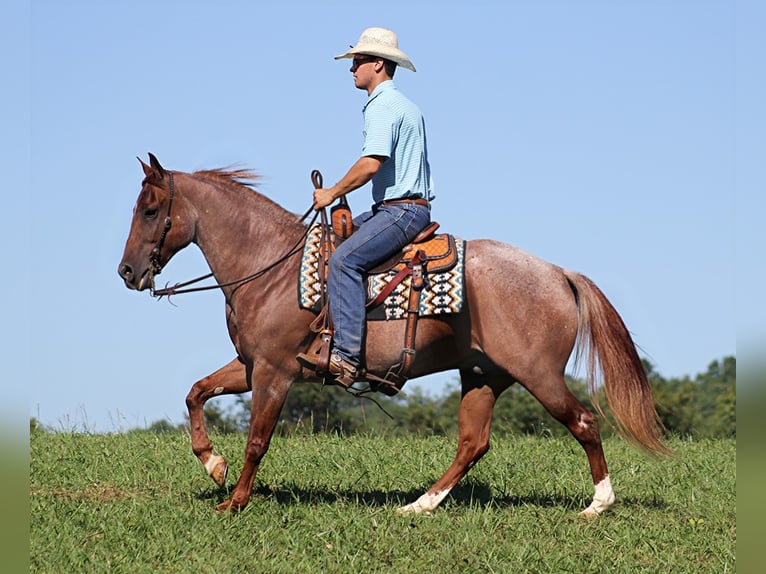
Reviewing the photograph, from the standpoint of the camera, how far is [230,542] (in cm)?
629

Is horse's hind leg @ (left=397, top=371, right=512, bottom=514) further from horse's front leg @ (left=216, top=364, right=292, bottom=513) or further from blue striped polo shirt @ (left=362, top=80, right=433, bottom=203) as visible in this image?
blue striped polo shirt @ (left=362, top=80, right=433, bottom=203)

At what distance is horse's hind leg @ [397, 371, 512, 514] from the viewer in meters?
7.68

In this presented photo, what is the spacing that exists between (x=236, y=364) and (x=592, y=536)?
3009 mm

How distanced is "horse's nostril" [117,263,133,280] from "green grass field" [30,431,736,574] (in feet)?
5.53

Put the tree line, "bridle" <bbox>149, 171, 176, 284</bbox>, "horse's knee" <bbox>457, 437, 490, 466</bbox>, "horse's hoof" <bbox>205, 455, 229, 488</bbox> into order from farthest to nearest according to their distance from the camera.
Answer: the tree line < "horse's knee" <bbox>457, 437, 490, 466</bbox> < "bridle" <bbox>149, 171, 176, 284</bbox> < "horse's hoof" <bbox>205, 455, 229, 488</bbox>

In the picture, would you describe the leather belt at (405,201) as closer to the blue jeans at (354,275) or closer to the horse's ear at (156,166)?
the blue jeans at (354,275)

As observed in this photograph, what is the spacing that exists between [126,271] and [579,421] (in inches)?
143

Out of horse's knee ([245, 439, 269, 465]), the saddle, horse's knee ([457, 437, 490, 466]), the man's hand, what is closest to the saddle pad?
the saddle

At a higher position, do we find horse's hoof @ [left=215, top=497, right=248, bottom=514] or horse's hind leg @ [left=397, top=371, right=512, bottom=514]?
horse's hind leg @ [left=397, top=371, right=512, bottom=514]

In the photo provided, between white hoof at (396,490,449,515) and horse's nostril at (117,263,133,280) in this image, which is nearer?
white hoof at (396,490,449,515)

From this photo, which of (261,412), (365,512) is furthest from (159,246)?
(365,512)

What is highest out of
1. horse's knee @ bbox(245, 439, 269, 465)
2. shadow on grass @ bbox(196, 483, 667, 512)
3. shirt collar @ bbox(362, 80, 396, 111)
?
shirt collar @ bbox(362, 80, 396, 111)

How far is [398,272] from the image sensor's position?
732 cm

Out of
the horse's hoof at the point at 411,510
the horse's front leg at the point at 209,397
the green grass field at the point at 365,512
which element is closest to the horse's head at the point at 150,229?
the horse's front leg at the point at 209,397
